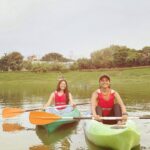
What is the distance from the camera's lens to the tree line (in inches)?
2965

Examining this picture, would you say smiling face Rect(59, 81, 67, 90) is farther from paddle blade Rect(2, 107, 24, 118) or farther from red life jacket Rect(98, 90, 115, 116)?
red life jacket Rect(98, 90, 115, 116)

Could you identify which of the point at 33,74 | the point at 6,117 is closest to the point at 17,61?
Result: the point at 33,74

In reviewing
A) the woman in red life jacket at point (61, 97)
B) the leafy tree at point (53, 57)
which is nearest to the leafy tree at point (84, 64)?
the leafy tree at point (53, 57)

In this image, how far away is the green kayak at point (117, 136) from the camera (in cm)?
909

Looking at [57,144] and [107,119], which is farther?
[57,144]

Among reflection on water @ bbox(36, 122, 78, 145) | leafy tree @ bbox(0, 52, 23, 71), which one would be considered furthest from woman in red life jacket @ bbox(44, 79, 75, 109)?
leafy tree @ bbox(0, 52, 23, 71)

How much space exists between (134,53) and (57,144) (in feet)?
221

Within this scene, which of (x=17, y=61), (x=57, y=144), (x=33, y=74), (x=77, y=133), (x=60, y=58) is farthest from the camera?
(x=60, y=58)

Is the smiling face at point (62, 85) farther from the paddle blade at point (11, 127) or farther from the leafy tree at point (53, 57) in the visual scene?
the leafy tree at point (53, 57)

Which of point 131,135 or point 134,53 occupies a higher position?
point 134,53

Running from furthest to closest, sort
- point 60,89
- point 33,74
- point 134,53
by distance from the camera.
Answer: point 134,53 → point 33,74 → point 60,89

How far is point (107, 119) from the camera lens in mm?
10562

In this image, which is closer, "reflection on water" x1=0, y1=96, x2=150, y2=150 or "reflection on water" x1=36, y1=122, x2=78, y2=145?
"reflection on water" x1=0, y1=96, x2=150, y2=150

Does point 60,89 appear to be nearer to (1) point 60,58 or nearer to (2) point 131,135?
(2) point 131,135
